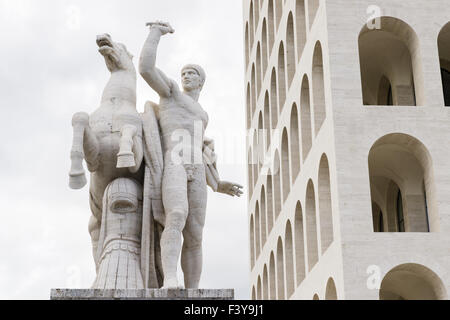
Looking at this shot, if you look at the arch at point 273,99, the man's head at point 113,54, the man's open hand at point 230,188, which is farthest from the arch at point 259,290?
the man's head at point 113,54

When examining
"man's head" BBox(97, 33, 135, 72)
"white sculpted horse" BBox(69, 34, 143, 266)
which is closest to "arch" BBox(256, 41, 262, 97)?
"man's head" BBox(97, 33, 135, 72)

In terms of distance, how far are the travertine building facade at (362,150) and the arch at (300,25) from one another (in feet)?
0.15

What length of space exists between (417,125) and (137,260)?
20.1 metres

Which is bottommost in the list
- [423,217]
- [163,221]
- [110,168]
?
[163,221]

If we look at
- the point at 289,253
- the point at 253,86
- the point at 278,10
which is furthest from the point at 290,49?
the point at 253,86

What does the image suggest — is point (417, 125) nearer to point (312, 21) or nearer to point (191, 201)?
point (312, 21)

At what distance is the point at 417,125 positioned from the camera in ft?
93.5

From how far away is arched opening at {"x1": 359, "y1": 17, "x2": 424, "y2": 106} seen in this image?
30.1 m

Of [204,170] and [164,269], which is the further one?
[204,170]

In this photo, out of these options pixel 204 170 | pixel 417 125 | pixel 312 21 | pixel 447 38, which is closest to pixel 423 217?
pixel 417 125

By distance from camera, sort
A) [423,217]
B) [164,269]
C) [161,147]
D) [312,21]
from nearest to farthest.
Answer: [164,269], [161,147], [423,217], [312,21]

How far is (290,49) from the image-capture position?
130 ft

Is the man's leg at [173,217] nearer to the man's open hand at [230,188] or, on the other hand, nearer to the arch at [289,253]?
the man's open hand at [230,188]

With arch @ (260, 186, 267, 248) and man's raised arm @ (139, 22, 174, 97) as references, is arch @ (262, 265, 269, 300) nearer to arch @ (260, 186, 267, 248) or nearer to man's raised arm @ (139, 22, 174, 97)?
arch @ (260, 186, 267, 248)
